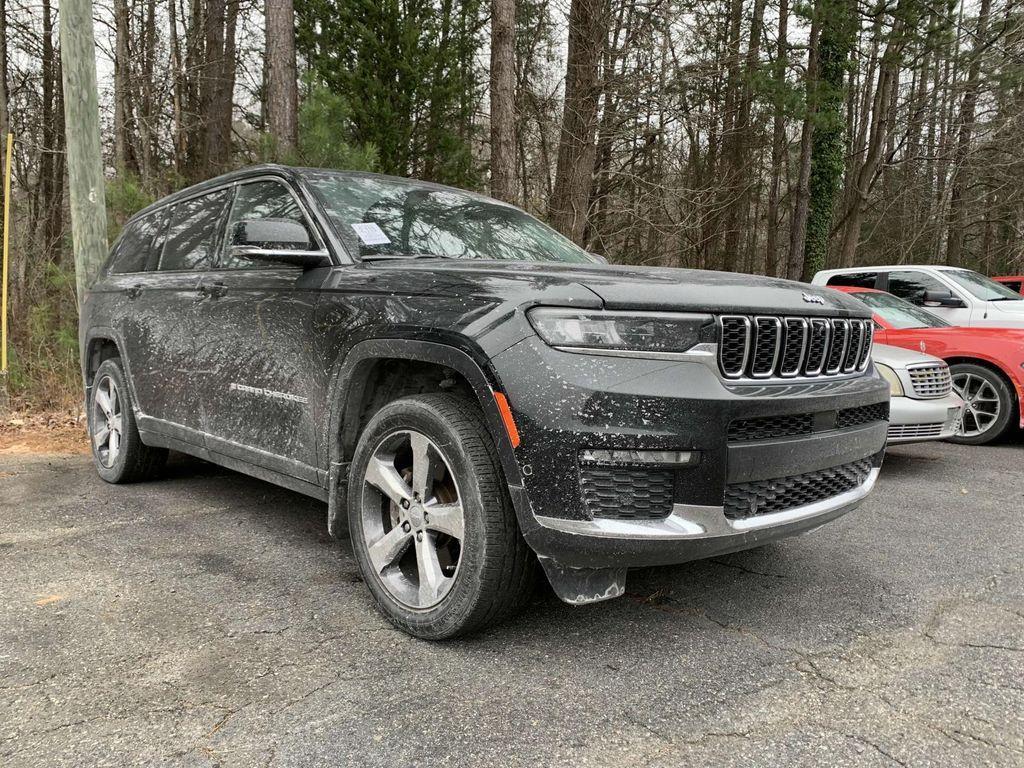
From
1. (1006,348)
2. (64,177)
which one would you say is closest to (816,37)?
(1006,348)

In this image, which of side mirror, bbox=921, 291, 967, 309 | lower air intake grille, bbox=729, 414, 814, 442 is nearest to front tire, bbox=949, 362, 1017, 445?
side mirror, bbox=921, 291, 967, 309

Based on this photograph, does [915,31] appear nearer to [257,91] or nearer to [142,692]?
[257,91]

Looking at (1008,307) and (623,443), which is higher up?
(1008,307)

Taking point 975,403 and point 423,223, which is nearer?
point 423,223

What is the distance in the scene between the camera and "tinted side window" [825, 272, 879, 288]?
348 inches

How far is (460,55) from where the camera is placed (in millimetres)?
12352

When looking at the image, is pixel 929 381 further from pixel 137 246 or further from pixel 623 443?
pixel 137 246

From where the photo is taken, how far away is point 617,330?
221 centimetres

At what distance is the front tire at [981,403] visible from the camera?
262 inches

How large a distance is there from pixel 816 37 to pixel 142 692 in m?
16.3

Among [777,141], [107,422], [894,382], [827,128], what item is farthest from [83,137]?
[777,141]

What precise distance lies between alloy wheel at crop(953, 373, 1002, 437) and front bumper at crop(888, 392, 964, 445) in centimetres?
156

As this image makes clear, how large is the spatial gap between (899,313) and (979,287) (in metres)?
2.18

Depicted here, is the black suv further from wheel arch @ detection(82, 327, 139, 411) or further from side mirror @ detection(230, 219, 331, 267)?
wheel arch @ detection(82, 327, 139, 411)
